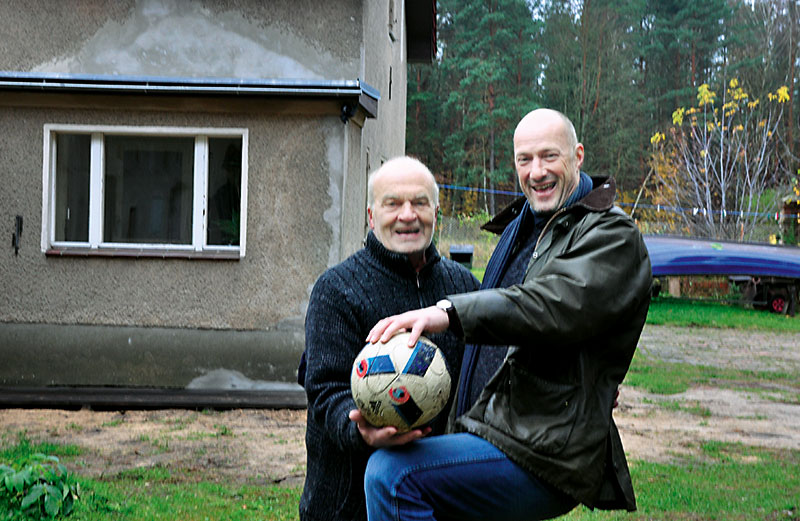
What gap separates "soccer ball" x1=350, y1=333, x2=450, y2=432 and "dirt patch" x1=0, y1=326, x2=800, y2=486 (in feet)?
14.9

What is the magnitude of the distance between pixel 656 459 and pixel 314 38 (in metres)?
6.02

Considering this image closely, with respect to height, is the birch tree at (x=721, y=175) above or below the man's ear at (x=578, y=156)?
above

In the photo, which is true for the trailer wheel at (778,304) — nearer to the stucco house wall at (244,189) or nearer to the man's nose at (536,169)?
the stucco house wall at (244,189)

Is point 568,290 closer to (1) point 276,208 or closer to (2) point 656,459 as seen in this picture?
(2) point 656,459

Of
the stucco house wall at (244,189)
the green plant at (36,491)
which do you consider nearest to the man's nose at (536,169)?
the green plant at (36,491)

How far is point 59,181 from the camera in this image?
10.8 metres

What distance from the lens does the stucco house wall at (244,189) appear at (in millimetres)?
10531

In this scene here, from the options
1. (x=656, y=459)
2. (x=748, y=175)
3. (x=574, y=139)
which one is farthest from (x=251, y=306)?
(x=748, y=175)

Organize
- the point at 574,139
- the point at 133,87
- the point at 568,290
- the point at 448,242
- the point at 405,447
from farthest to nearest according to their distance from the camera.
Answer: the point at 448,242
the point at 133,87
the point at 574,139
the point at 405,447
the point at 568,290

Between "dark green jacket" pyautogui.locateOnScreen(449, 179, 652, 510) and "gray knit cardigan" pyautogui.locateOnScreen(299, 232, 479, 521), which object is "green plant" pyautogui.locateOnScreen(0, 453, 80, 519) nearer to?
"gray knit cardigan" pyautogui.locateOnScreen(299, 232, 479, 521)

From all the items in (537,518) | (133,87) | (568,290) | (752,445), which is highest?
(133,87)

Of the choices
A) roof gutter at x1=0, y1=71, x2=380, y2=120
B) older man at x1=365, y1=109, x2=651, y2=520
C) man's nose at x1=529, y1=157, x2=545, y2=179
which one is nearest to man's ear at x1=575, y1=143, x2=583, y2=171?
man's nose at x1=529, y1=157, x2=545, y2=179

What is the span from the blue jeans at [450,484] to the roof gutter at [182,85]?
7.72m

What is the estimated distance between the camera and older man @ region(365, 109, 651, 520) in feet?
8.79
